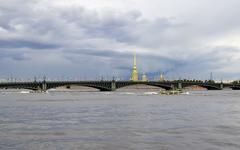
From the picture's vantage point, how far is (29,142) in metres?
28.2

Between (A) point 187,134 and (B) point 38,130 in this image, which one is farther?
(B) point 38,130

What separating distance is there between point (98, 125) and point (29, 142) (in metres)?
11.6

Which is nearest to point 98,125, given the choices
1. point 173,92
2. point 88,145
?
point 88,145

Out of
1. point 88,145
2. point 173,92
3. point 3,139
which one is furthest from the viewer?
point 173,92

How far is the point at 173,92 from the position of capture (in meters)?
150

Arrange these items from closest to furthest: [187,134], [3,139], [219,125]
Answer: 1. [3,139]
2. [187,134]
3. [219,125]

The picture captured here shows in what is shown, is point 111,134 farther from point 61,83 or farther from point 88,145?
point 61,83

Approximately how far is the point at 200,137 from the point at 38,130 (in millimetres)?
13289

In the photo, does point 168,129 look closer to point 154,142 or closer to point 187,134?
point 187,134

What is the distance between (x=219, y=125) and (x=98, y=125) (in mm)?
11160

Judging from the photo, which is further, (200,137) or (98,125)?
(98,125)

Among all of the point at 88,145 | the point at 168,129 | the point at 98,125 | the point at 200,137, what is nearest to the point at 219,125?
the point at 168,129

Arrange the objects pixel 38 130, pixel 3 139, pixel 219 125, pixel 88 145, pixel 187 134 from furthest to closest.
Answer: pixel 219 125, pixel 38 130, pixel 187 134, pixel 3 139, pixel 88 145

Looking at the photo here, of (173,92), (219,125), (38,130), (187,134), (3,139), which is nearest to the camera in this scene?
(3,139)
